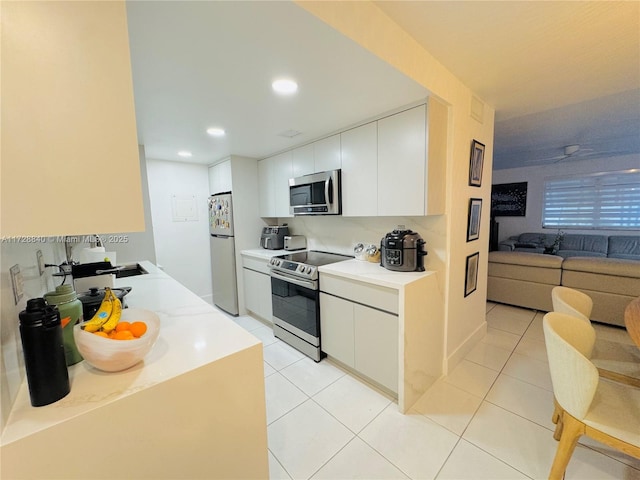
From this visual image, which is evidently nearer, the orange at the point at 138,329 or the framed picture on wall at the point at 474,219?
the orange at the point at 138,329

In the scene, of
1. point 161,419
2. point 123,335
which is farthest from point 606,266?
point 123,335

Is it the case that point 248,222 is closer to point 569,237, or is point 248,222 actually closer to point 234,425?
point 234,425

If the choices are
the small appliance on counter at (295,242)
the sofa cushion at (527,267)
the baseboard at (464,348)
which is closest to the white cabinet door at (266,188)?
the small appliance on counter at (295,242)

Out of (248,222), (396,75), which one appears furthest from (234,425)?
(248,222)

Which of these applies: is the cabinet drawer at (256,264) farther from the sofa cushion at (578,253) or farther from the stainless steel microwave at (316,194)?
the sofa cushion at (578,253)

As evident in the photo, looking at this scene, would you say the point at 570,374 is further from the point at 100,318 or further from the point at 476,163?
the point at 100,318

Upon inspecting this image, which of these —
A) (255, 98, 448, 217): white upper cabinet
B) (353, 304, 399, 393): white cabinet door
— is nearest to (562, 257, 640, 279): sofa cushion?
(255, 98, 448, 217): white upper cabinet

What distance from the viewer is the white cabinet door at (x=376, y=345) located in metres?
1.87

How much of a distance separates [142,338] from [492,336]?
3.32 m

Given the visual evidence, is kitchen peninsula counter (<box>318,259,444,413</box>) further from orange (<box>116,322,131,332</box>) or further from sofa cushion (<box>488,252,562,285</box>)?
sofa cushion (<box>488,252,562,285</box>)

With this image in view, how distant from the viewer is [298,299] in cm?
254

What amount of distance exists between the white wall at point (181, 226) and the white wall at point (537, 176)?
6963mm

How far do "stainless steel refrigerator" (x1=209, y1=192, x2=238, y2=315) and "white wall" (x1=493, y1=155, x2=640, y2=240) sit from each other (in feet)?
21.9

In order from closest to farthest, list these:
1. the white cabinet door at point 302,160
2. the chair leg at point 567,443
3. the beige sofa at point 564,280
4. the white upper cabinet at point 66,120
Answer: the white upper cabinet at point 66,120, the chair leg at point 567,443, the white cabinet door at point 302,160, the beige sofa at point 564,280
